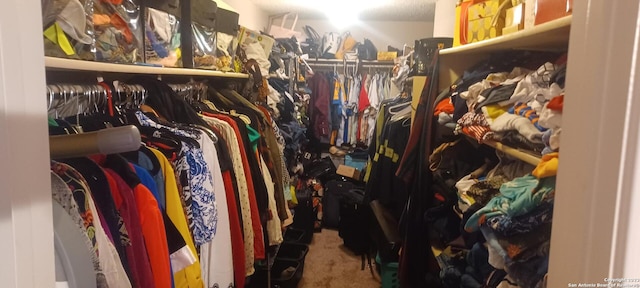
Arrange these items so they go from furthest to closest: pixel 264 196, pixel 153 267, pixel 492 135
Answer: pixel 264 196
pixel 492 135
pixel 153 267

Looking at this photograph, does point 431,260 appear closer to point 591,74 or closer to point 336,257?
point 336,257

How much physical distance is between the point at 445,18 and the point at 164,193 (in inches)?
93.9

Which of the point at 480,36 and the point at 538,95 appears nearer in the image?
the point at 538,95

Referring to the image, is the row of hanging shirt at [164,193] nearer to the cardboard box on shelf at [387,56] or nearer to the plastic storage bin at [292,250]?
the plastic storage bin at [292,250]

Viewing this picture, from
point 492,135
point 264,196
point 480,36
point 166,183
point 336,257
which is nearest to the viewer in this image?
point 166,183

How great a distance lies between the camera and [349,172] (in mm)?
3926

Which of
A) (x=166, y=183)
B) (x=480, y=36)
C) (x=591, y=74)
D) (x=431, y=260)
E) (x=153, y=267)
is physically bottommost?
(x=431, y=260)

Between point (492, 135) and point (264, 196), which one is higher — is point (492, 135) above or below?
above

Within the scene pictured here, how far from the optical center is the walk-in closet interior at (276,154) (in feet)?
1.52

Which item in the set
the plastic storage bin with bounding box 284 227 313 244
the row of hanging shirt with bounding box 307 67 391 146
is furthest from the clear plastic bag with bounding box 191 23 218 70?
the row of hanging shirt with bounding box 307 67 391 146

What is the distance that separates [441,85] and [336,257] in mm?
1880

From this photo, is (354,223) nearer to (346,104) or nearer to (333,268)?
(333,268)

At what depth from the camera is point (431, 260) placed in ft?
7.00

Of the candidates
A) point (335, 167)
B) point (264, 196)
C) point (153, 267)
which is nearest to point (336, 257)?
point (335, 167)
